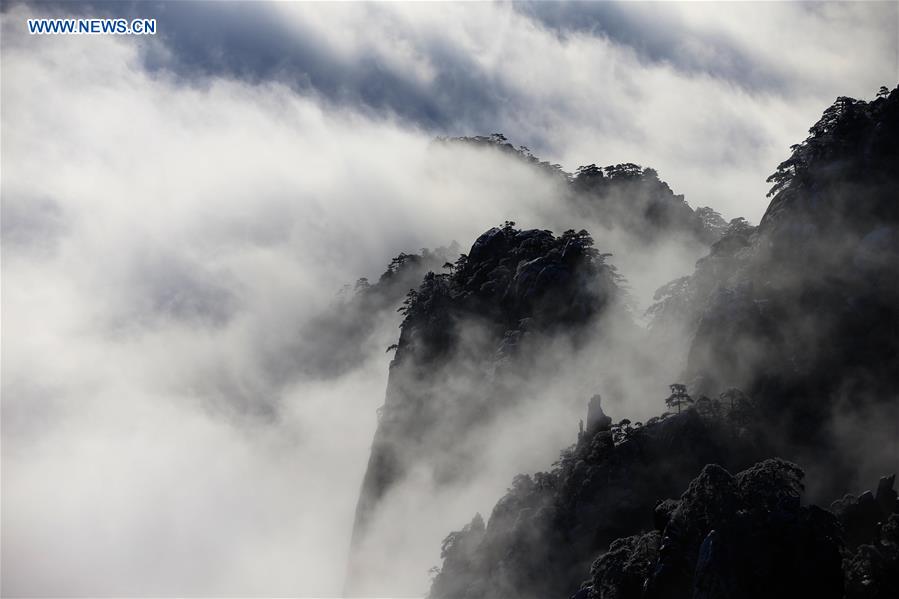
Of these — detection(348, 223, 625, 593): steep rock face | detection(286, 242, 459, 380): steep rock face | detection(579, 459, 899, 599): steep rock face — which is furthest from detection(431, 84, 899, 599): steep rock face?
detection(286, 242, 459, 380): steep rock face

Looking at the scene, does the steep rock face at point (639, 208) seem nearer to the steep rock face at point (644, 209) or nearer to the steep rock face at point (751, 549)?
the steep rock face at point (644, 209)

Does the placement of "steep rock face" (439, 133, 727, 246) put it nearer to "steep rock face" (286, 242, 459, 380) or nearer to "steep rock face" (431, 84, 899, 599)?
"steep rock face" (286, 242, 459, 380)

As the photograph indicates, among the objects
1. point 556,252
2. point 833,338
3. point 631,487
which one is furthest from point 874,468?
point 556,252

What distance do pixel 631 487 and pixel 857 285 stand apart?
26.6m

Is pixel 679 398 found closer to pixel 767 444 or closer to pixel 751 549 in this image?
pixel 767 444

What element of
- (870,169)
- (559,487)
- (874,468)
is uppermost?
Answer: (870,169)

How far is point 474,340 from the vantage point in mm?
102375

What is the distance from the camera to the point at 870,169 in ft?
264

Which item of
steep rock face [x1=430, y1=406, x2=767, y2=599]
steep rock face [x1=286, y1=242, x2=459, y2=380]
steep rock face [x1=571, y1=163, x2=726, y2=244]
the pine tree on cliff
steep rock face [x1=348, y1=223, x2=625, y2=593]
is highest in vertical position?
steep rock face [x1=286, y1=242, x2=459, y2=380]

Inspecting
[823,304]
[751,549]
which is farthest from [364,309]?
[751,549]

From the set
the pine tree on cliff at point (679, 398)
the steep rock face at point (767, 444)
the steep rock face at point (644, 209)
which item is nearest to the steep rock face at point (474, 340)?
the steep rock face at point (767, 444)

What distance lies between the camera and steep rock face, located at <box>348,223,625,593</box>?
95812 millimetres

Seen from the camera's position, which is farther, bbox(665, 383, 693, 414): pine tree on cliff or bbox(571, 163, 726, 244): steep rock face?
bbox(571, 163, 726, 244): steep rock face

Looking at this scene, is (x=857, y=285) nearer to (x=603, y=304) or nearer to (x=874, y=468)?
(x=874, y=468)
